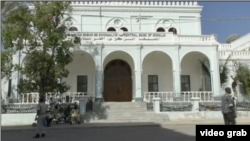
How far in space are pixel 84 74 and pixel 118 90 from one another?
122 inches

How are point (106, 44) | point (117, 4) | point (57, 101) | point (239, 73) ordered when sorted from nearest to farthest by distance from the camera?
point (57, 101) → point (106, 44) → point (239, 73) → point (117, 4)

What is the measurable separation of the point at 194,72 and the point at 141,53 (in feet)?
18.1

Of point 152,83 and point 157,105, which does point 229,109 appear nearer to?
point 157,105

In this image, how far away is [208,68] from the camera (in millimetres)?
21938

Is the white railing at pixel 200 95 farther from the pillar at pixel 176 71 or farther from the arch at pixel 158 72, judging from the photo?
the arch at pixel 158 72

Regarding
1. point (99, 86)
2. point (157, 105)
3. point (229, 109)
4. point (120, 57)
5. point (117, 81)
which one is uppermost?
point (120, 57)

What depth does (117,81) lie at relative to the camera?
22.7m

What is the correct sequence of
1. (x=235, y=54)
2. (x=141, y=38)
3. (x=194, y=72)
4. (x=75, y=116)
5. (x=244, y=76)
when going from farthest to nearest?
(x=235, y=54) < (x=194, y=72) < (x=244, y=76) < (x=141, y=38) < (x=75, y=116)

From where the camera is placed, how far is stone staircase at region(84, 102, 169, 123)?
54.8 ft

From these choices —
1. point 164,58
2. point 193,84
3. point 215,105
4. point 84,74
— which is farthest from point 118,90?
point 215,105

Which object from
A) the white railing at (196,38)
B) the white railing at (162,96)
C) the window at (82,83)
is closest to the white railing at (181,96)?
the white railing at (162,96)

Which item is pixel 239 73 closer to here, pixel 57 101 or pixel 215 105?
pixel 215 105

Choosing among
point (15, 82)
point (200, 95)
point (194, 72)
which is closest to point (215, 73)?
point (200, 95)

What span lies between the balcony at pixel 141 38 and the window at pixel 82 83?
3725 mm
